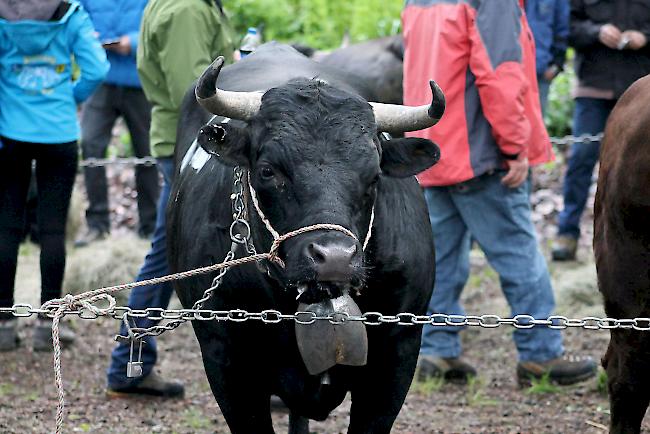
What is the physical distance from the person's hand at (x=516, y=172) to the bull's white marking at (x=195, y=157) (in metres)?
1.71

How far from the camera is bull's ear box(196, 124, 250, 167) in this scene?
4.60 metres

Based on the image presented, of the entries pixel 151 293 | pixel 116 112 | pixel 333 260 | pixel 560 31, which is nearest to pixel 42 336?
pixel 151 293

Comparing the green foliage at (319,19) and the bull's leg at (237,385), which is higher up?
the bull's leg at (237,385)

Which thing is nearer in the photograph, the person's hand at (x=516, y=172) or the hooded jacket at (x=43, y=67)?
the person's hand at (x=516, y=172)

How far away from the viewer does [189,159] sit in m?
5.82

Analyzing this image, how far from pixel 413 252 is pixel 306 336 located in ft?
2.38

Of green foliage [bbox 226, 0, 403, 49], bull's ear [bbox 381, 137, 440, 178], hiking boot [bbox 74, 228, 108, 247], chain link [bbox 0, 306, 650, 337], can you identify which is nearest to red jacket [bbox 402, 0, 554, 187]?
bull's ear [bbox 381, 137, 440, 178]

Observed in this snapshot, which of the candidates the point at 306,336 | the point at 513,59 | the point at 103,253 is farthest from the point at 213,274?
the point at 103,253

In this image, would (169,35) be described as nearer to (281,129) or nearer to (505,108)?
(505,108)

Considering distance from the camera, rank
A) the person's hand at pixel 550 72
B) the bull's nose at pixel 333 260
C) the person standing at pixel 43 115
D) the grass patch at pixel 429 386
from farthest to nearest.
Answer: the person's hand at pixel 550 72 → the person standing at pixel 43 115 → the grass patch at pixel 429 386 → the bull's nose at pixel 333 260

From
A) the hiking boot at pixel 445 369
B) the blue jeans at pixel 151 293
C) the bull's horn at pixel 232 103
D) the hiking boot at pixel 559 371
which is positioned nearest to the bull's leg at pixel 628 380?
the hiking boot at pixel 559 371

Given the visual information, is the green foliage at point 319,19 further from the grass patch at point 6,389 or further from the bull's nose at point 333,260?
the bull's nose at point 333,260

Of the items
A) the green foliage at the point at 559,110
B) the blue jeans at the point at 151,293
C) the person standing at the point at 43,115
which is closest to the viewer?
the blue jeans at the point at 151,293

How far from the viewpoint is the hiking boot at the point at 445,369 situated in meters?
7.11
